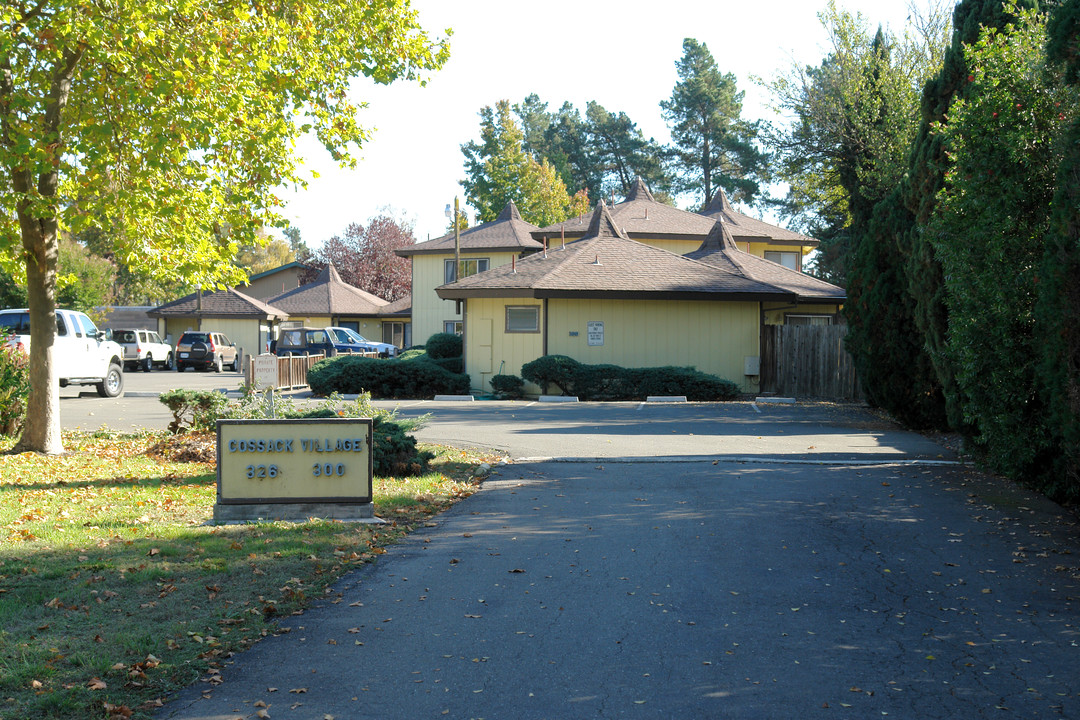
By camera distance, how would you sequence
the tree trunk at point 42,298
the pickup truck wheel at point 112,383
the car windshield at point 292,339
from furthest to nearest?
the car windshield at point 292,339 < the pickup truck wheel at point 112,383 < the tree trunk at point 42,298

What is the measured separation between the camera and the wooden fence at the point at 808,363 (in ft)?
83.4

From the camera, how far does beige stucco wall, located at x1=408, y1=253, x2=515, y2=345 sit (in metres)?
43.0

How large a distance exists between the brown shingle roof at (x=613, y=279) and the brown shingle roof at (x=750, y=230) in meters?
12.7

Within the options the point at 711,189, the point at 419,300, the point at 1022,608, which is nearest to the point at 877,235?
the point at 1022,608

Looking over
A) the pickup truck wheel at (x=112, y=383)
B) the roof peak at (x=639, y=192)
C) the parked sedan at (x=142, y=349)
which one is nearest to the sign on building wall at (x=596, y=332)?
the pickup truck wheel at (x=112, y=383)

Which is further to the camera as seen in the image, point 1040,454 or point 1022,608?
point 1040,454

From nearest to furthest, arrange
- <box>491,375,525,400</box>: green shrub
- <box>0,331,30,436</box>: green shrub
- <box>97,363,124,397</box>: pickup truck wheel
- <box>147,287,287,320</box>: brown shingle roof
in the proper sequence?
<box>0,331,30,436</box>: green shrub, <box>97,363,124,397</box>: pickup truck wheel, <box>491,375,525,400</box>: green shrub, <box>147,287,287,320</box>: brown shingle roof

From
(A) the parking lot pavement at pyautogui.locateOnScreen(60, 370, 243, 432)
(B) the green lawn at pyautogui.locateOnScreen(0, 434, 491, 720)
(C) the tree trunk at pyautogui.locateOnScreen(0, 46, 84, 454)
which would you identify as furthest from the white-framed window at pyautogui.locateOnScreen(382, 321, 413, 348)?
(B) the green lawn at pyautogui.locateOnScreen(0, 434, 491, 720)

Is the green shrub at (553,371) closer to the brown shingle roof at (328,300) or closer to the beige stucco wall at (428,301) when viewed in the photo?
the beige stucco wall at (428,301)

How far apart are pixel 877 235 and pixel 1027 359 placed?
1040 centimetres

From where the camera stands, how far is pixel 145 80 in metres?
11.1

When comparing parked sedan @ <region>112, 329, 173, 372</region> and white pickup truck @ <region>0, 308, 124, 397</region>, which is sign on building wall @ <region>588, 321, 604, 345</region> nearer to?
white pickup truck @ <region>0, 308, 124, 397</region>

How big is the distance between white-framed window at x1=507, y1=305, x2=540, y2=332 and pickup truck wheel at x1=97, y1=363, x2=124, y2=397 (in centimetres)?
1074

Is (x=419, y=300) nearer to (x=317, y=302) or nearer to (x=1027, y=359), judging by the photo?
(x=317, y=302)
